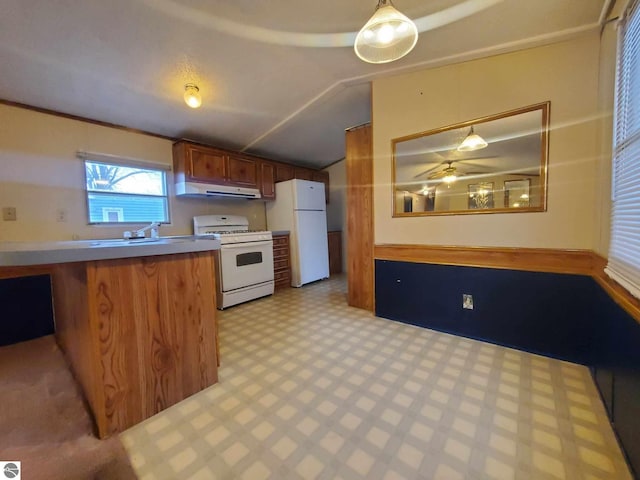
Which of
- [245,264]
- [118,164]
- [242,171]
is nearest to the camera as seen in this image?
[118,164]

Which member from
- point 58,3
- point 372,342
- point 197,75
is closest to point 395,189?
point 372,342

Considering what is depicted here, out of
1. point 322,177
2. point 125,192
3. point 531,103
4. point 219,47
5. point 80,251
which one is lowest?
point 80,251

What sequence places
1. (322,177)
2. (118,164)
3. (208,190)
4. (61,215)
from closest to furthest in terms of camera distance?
(61,215) → (118,164) → (208,190) → (322,177)

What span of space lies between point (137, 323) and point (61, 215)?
2038mm

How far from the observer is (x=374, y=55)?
1547 millimetres

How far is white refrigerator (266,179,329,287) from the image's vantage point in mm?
4074

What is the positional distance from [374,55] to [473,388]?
82.0 inches

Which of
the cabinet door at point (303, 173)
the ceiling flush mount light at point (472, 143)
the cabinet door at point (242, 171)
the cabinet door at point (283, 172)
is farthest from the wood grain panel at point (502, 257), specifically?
the cabinet door at point (303, 173)

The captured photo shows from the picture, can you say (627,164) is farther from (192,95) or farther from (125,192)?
(125,192)

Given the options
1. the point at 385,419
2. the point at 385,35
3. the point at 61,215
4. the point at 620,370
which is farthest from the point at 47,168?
the point at 620,370

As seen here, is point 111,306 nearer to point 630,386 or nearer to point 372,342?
point 372,342

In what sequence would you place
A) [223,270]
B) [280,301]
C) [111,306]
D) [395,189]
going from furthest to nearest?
1. [280,301]
2. [223,270]
3. [395,189]
4. [111,306]

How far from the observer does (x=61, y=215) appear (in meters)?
2.47

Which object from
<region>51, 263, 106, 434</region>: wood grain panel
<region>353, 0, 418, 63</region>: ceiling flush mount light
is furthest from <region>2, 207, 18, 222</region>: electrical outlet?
<region>353, 0, 418, 63</region>: ceiling flush mount light
